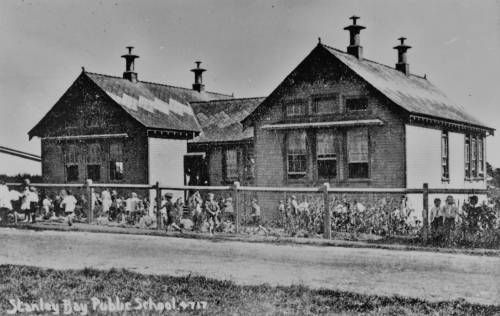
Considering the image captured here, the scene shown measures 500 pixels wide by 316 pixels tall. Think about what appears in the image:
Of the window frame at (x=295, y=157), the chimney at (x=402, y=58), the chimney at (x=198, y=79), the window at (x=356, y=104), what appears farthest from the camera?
the chimney at (x=198, y=79)

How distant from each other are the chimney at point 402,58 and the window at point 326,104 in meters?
6.88

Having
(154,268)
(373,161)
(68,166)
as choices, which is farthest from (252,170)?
(154,268)

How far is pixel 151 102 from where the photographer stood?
94.6 feet

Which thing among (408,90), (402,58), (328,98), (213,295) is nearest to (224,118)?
(328,98)

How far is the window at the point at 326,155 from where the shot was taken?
72.8 ft

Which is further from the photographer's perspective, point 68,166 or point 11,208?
point 68,166

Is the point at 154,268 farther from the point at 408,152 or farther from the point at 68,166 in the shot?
the point at 68,166

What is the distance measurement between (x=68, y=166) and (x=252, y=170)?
8.96m

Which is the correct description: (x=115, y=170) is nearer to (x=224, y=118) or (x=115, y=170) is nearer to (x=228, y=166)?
(x=228, y=166)

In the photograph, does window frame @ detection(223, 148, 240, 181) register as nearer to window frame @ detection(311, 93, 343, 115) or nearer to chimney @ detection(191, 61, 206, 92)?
window frame @ detection(311, 93, 343, 115)

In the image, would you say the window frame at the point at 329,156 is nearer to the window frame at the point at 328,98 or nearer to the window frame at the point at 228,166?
the window frame at the point at 328,98

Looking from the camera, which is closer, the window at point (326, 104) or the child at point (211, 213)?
the child at point (211, 213)

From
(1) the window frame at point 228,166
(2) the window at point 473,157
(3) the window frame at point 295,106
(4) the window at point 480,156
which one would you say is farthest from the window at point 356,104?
(4) the window at point 480,156

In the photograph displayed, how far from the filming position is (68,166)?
28547 millimetres
